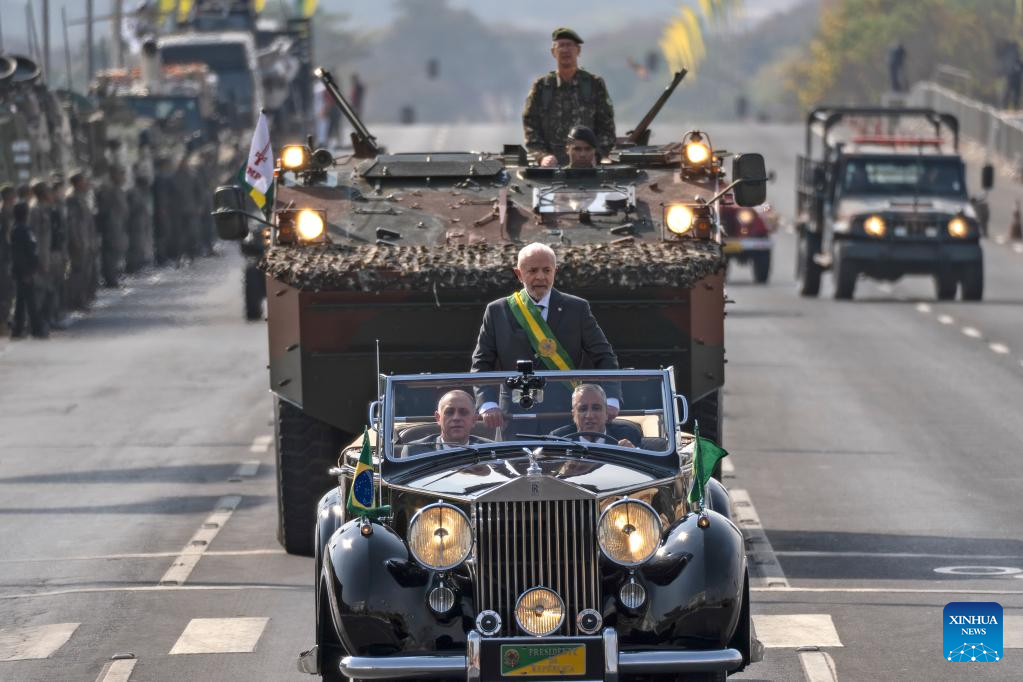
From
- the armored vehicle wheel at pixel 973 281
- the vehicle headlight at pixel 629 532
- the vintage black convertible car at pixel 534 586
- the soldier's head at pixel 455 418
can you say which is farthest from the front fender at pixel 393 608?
the armored vehicle wheel at pixel 973 281

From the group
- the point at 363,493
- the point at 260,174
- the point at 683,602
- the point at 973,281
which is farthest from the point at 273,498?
the point at 973,281

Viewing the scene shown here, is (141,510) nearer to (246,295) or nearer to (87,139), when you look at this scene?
(246,295)

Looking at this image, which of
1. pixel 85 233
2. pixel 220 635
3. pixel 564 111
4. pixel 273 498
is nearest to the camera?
pixel 220 635

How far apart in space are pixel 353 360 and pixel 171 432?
24.6 ft

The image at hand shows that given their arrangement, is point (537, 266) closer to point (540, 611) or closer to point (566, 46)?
point (540, 611)

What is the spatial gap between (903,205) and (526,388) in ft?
83.3

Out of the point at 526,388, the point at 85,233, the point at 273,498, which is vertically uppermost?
the point at 526,388

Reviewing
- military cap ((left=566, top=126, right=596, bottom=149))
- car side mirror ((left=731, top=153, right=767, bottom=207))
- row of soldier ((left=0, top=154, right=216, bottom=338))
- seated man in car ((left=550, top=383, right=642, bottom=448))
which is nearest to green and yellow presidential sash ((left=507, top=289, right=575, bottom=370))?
seated man in car ((left=550, top=383, right=642, bottom=448))

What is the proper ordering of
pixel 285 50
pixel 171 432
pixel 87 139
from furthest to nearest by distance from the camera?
1. pixel 285 50
2. pixel 87 139
3. pixel 171 432

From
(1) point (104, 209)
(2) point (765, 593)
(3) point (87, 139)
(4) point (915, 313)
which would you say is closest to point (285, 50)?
(3) point (87, 139)

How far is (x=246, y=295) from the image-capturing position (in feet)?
112

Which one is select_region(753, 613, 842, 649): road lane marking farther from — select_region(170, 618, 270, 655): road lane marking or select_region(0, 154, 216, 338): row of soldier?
select_region(0, 154, 216, 338): row of soldier

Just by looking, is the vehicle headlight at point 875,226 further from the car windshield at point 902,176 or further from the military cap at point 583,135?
the military cap at point 583,135

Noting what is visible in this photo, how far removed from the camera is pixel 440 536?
35.0 feet
